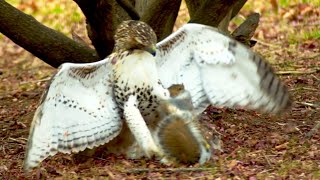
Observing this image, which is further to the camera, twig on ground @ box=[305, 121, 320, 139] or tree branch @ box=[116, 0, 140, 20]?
tree branch @ box=[116, 0, 140, 20]

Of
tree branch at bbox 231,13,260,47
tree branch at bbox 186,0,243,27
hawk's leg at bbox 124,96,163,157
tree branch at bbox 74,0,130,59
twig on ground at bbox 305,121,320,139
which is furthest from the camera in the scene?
tree branch at bbox 231,13,260,47

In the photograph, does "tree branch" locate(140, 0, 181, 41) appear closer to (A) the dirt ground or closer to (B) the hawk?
(A) the dirt ground

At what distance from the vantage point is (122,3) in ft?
17.0

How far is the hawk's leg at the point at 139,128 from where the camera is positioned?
4371 mm

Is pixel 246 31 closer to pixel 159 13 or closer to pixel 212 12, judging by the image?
pixel 212 12

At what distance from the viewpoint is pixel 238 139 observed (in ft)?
16.2

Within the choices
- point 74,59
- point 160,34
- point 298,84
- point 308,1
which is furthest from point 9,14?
point 308,1

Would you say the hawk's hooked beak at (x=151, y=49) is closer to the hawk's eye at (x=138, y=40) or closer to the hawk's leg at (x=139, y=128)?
the hawk's eye at (x=138, y=40)

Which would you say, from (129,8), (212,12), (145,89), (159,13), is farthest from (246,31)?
(145,89)

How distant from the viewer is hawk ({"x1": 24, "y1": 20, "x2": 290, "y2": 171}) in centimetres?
439

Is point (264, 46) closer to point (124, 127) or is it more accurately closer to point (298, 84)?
point (298, 84)

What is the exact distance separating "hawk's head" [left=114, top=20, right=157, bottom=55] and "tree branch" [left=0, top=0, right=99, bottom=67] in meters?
1.05

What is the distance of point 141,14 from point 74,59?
2.10 feet

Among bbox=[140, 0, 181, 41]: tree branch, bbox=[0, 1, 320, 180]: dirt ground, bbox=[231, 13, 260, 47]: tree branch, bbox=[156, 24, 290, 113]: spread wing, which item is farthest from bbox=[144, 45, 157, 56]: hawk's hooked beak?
bbox=[231, 13, 260, 47]: tree branch
